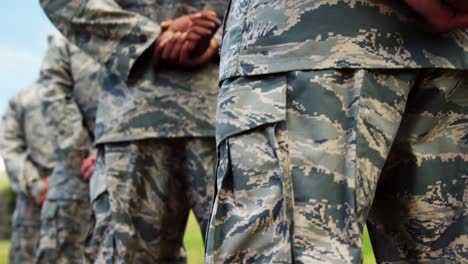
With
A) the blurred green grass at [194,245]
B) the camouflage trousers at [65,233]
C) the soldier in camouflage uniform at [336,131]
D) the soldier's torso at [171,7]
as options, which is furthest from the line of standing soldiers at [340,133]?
the blurred green grass at [194,245]

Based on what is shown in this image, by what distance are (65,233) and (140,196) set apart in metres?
1.90

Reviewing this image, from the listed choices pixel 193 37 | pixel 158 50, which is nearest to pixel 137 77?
pixel 158 50

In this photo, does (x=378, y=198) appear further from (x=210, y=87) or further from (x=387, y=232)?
(x=210, y=87)

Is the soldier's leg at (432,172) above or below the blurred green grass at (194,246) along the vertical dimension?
above

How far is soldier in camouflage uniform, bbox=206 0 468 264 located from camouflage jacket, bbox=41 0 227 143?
0.97 meters

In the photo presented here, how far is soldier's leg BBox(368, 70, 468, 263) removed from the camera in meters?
2.07

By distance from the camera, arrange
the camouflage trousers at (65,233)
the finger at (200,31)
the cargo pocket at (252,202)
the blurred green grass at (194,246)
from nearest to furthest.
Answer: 1. the cargo pocket at (252,202)
2. the finger at (200,31)
3. the camouflage trousers at (65,233)
4. the blurred green grass at (194,246)

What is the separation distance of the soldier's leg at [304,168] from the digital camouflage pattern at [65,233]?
302cm

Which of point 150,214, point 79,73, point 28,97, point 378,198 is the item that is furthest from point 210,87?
point 28,97

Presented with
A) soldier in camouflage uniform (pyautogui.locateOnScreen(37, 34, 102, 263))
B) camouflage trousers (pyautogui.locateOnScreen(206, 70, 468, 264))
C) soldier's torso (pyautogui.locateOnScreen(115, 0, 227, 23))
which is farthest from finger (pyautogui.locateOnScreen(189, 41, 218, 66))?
soldier in camouflage uniform (pyautogui.locateOnScreen(37, 34, 102, 263))

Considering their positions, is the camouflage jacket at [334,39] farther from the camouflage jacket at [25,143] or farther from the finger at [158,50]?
the camouflage jacket at [25,143]

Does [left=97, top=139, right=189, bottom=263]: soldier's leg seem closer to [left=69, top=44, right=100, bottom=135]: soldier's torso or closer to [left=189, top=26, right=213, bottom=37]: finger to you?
[left=189, top=26, right=213, bottom=37]: finger

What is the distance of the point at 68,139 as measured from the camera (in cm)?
475

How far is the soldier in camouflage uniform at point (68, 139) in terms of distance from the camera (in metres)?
4.73
